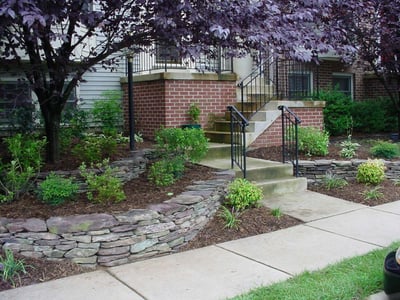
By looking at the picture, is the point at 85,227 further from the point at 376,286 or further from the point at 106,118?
the point at 106,118

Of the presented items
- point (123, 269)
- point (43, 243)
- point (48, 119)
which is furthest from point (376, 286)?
point (48, 119)

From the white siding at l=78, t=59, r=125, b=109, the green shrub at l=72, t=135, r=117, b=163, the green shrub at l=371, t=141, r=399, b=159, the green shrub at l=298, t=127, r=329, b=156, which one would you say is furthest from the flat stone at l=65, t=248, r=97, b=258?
the green shrub at l=371, t=141, r=399, b=159

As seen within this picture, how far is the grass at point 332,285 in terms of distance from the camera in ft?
11.8

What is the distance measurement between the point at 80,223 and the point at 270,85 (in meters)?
7.44

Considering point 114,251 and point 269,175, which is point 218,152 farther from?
point 114,251

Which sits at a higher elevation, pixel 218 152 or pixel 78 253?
pixel 218 152

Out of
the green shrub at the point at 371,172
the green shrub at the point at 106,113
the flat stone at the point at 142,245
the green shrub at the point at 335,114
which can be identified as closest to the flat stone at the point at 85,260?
the flat stone at the point at 142,245

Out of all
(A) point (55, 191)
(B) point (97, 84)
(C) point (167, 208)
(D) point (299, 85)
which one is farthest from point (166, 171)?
(D) point (299, 85)

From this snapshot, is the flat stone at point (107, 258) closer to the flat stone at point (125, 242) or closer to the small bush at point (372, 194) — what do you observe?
the flat stone at point (125, 242)

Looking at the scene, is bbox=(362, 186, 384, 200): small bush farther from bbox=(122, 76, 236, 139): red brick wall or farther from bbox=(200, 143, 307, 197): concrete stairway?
bbox=(122, 76, 236, 139): red brick wall

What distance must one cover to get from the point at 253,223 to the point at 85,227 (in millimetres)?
2170

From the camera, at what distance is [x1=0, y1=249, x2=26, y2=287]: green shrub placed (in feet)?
12.9

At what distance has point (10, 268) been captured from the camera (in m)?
3.97

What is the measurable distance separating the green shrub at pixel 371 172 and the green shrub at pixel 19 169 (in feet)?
16.8
